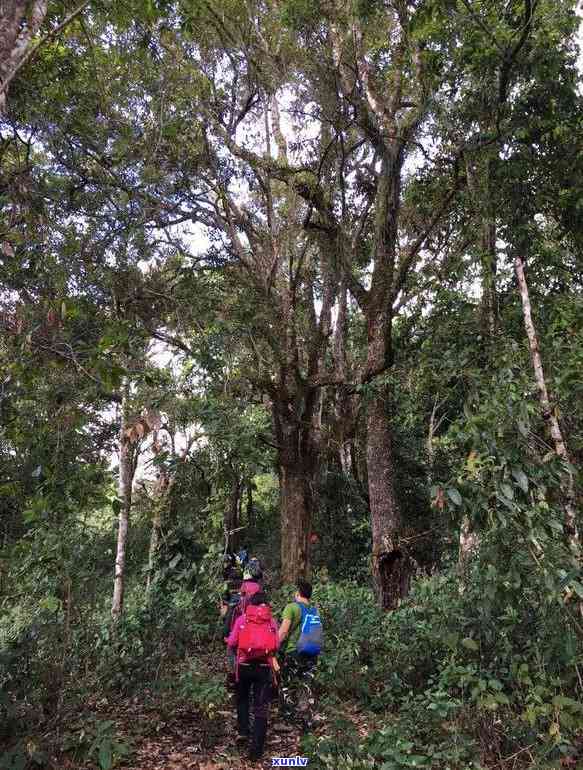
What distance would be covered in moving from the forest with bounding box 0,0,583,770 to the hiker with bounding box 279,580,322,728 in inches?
14.7

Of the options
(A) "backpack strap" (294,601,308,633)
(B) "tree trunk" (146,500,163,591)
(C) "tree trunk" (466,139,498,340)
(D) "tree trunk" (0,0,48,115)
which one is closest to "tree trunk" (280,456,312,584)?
(B) "tree trunk" (146,500,163,591)

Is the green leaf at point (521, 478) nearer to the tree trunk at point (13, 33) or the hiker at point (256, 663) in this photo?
the hiker at point (256, 663)

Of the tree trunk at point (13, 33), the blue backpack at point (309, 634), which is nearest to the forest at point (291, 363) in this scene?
the tree trunk at point (13, 33)

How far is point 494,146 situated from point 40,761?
7791 millimetres

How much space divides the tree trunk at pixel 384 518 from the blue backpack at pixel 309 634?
2.92 m

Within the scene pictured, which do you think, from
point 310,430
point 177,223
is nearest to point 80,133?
point 177,223

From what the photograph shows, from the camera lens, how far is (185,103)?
381 inches

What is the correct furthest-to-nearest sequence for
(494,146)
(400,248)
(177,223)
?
(400,248) → (177,223) → (494,146)

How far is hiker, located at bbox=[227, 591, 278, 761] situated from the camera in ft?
16.4

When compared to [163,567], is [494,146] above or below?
above

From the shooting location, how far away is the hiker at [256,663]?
16.4 feet

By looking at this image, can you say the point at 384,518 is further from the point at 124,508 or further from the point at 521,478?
the point at 521,478

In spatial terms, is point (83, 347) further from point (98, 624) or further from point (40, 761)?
point (98, 624)

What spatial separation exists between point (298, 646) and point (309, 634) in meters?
0.16
